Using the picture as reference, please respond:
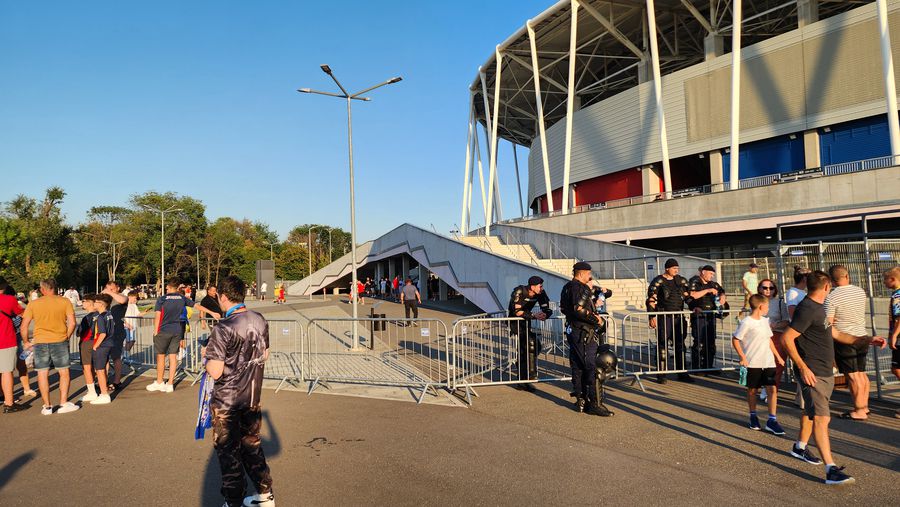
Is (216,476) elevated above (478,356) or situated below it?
below

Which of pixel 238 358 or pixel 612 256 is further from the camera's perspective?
pixel 612 256

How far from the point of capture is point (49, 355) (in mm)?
7582

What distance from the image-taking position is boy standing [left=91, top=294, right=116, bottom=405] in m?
8.16

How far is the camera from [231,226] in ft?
274

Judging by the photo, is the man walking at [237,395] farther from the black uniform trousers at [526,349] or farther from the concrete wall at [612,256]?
the concrete wall at [612,256]

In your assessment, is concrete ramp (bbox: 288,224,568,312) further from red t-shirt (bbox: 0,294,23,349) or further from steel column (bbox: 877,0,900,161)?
steel column (bbox: 877,0,900,161)

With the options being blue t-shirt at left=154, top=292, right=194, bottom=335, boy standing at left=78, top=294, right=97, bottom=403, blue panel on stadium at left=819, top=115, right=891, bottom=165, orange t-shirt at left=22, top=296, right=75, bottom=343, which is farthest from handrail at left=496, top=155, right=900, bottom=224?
orange t-shirt at left=22, top=296, right=75, bottom=343

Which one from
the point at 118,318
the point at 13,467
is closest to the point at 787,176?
the point at 118,318

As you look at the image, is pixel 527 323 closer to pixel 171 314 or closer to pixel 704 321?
pixel 704 321

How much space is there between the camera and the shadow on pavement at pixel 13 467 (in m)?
4.95

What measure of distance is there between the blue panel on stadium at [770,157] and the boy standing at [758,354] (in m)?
27.1

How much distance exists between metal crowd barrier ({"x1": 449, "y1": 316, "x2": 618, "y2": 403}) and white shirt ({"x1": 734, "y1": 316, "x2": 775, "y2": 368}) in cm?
217

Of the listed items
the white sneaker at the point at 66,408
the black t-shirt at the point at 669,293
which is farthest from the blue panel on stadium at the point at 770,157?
the white sneaker at the point at 66,408

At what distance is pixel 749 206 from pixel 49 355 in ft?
81.9
